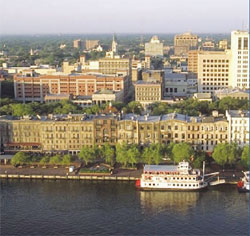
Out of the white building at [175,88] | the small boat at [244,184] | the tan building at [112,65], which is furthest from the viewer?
the tan building at [112,65]

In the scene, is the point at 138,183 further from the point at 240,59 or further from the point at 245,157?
the point at 240,59

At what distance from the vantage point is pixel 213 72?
62281mm

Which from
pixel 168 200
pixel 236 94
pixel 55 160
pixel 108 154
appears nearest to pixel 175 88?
pixel 236 94

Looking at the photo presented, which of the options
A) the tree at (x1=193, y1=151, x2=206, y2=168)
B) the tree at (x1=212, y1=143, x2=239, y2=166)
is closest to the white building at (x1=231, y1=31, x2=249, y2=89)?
the tree at (x1=212, y1=143, x2=239, y2=166)

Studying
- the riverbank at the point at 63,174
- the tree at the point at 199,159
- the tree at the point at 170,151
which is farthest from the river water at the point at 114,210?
the tree at the point at 170,151

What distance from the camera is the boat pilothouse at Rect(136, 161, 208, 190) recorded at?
27.8m

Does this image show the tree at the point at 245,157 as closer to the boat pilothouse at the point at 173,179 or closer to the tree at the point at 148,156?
the boat pilothouse at the point at 173,179

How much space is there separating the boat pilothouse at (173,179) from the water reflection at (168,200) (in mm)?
407

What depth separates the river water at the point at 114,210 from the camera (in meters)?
22.9

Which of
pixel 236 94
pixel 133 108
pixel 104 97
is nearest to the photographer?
pixel 133 108

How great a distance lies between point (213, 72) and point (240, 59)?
5.16 m

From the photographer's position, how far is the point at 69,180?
98.1 feet

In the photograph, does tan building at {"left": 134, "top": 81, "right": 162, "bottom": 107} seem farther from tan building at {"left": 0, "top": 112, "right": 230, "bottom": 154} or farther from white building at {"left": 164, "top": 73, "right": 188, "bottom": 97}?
tan building at {"left": 0, "top": 112, "right": 230, "bottom": 154}

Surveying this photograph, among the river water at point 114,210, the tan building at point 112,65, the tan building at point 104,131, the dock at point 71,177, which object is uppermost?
the tan building at point 112,65
